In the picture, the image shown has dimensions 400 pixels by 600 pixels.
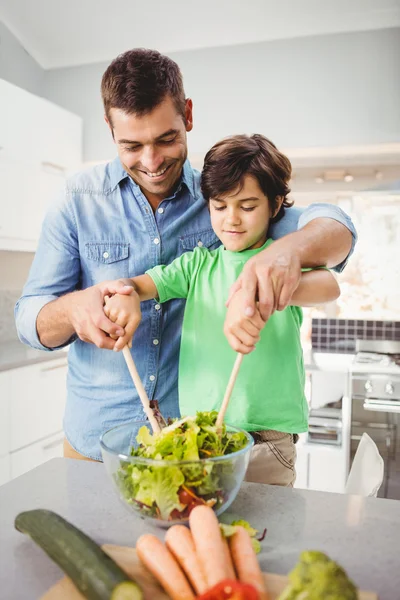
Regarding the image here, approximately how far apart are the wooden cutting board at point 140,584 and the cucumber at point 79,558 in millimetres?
16

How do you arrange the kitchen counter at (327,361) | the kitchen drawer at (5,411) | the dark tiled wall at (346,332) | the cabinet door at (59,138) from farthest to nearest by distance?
the dark tiled wall at (346,332), the cabinet door at (59,138), the kitchen counter at (327,361), the kitchen drawer at (5,411)

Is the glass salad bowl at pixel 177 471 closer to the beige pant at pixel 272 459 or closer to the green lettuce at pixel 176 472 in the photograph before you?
the green lettuce at pixel 176 472

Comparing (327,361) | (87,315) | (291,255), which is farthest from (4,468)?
(291,255)

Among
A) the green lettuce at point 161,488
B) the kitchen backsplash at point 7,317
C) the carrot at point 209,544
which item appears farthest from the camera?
the kitchen backsplash at point 7,317

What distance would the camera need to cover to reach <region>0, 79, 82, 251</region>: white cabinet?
9.11 ft

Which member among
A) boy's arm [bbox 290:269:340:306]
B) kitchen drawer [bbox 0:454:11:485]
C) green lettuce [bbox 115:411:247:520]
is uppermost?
boy's arm [bbox 290:269:340:306]

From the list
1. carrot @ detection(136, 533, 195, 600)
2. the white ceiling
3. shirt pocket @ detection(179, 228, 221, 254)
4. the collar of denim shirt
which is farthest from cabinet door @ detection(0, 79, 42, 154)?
carrot @ detection(136, 533, 195, 600)

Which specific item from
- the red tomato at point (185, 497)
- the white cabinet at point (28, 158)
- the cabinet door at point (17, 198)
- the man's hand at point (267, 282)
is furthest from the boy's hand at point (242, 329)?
the cabinet door at point (17, 198)

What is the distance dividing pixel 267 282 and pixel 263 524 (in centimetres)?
38

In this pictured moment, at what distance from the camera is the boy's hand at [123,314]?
1010 mm

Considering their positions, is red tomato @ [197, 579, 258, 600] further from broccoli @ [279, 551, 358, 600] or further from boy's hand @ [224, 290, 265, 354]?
boy's hand @ [224, 290, 265, 354]

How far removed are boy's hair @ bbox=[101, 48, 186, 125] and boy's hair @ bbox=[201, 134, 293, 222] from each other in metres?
0.15

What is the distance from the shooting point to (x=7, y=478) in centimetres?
254

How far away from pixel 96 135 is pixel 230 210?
2290 millimetres
